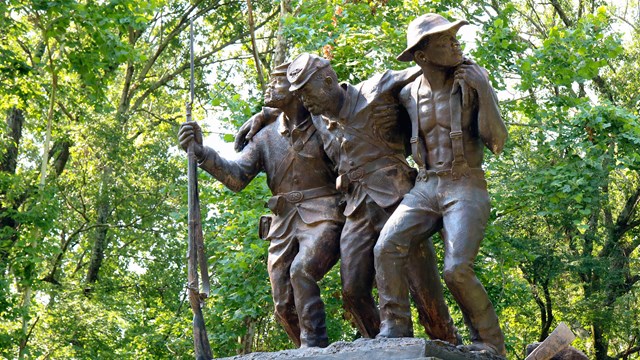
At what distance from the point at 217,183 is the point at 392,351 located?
39.1 feet

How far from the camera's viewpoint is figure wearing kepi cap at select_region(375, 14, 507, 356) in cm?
883

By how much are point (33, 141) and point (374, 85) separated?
20.6 m

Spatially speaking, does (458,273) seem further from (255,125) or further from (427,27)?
(255,125)

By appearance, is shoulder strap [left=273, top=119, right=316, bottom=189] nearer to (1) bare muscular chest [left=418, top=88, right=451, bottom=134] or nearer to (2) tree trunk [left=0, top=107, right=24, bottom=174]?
(1) bare muscular chest [left=418, top=88, right=451, bottom=134]

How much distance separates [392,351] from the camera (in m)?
8.19

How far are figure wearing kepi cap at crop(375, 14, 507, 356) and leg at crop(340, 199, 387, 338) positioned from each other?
0.33 m

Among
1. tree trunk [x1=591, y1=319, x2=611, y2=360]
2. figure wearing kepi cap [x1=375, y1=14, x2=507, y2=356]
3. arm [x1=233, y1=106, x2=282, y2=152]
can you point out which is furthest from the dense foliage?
figure wearing kepi cap [x1=375, y1=14, x2=507, y2=356]

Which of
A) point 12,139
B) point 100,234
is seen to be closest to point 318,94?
point 12,139

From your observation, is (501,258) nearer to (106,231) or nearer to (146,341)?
(146,341)

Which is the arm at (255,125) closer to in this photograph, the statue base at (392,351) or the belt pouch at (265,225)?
the belt pouch at (265,225)

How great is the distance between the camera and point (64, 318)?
891 inches

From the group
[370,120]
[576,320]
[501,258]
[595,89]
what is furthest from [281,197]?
[595,89]

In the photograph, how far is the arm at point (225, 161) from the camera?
969 cm

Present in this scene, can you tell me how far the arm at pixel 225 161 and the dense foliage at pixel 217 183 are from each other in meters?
7.51
